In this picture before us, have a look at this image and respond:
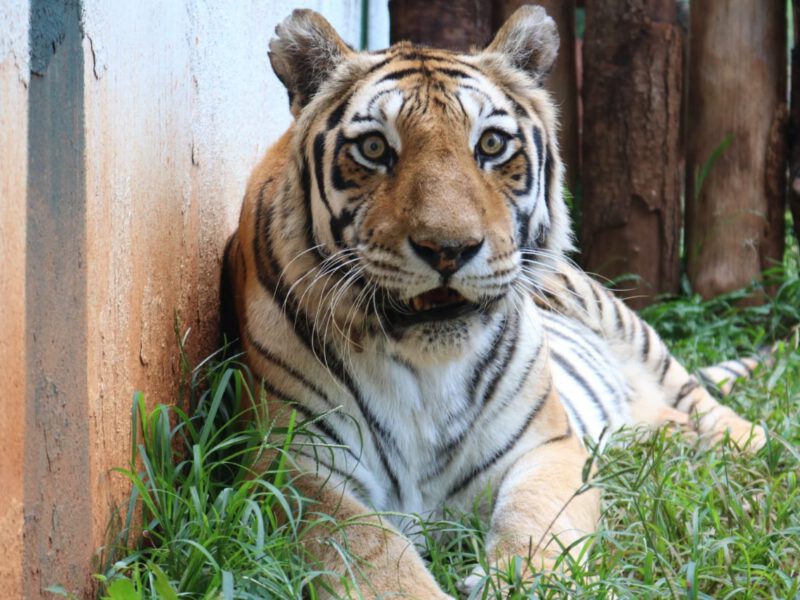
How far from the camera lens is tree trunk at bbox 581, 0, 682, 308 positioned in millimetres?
5031

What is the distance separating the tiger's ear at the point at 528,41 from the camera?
9.25 ft

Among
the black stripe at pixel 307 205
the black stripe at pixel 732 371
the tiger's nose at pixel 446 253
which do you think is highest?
the black stripe at pixel 307 205

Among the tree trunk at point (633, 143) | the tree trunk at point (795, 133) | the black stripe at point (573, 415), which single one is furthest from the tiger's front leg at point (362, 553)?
the tree trunk at point (795, 133)

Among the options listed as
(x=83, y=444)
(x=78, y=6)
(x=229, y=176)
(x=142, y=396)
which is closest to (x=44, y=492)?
(x=83, y=444)

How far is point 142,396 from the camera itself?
2.41m

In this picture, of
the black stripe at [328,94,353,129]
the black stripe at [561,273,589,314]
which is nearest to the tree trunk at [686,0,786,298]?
the black stripe at [561,273,589,314]

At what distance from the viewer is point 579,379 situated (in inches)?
146

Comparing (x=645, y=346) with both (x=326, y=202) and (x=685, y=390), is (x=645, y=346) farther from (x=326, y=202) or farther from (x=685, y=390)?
(x=326, y=202)

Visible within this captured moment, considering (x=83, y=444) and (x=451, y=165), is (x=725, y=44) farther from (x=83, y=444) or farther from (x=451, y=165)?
(x=83, y=444)

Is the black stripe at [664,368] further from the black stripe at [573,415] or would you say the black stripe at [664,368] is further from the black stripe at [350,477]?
the black stripe at [350,477]

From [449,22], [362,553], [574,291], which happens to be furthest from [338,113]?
[449,22]

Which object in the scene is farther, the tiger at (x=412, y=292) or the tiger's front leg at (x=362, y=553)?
the tiger at (x=412, y=292)

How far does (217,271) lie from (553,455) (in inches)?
45.4

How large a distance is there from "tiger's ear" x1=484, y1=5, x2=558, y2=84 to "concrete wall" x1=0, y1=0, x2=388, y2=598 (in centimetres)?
83
